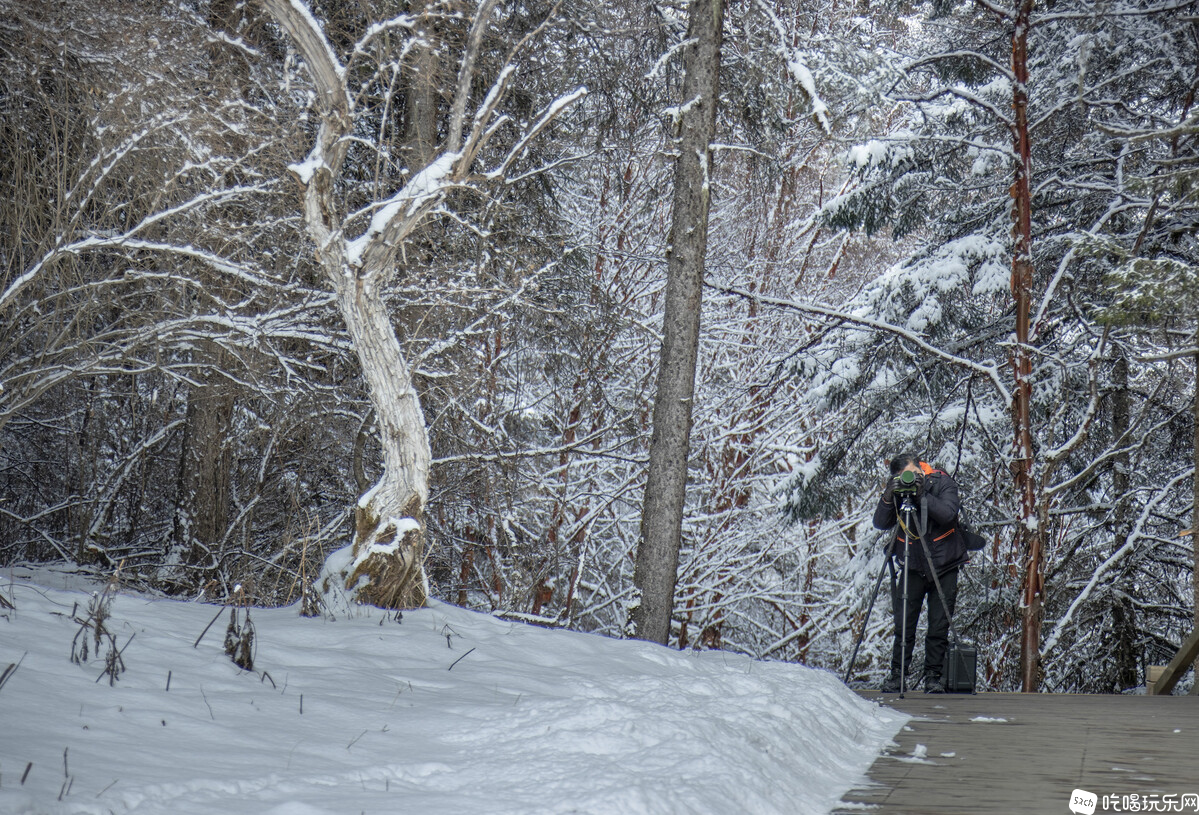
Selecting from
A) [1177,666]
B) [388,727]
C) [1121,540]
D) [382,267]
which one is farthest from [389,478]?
[1121,540]

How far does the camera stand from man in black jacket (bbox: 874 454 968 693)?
7227 mm

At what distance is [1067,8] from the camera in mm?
9695

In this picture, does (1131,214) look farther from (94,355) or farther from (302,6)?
(94,355)

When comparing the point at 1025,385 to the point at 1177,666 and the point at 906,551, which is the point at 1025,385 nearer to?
the point at 1177,666

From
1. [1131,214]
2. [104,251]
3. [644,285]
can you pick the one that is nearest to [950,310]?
[1131,214]

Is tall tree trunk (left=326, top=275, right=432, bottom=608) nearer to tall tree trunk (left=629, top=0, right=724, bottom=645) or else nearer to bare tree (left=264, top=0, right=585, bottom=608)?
bare tree (left=264, top=0, right=585, bottom=608)

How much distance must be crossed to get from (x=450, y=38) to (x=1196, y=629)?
8.40 m

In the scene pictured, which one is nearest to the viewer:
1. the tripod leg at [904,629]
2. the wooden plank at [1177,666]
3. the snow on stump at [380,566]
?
the snow on stump at [380,566]

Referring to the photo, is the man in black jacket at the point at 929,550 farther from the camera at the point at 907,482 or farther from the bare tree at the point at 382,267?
the bare tree at the point at 382,267

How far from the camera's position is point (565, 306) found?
11.1 m

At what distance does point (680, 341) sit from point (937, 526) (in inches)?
97.9
